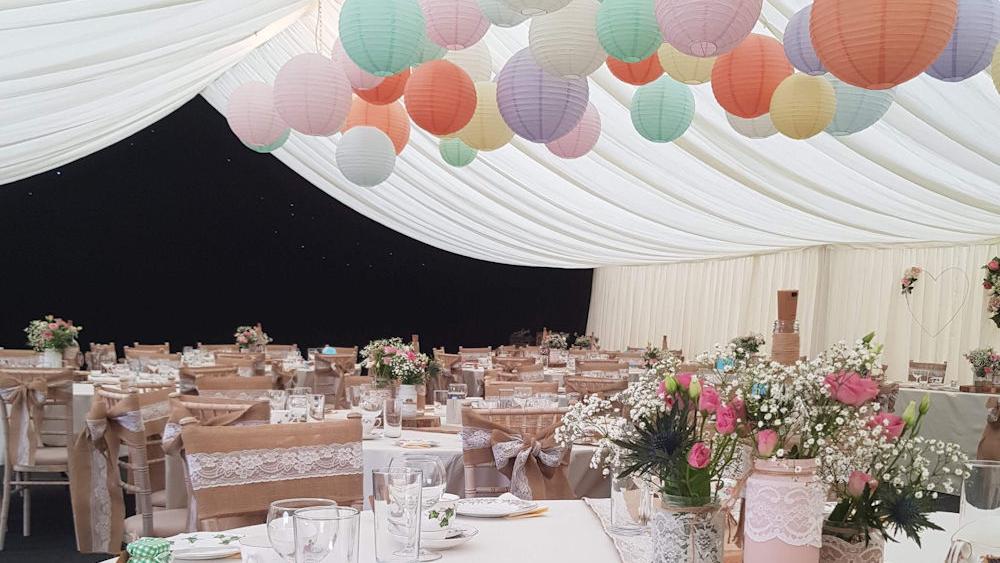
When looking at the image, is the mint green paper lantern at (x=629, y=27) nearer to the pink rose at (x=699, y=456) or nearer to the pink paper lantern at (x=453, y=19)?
the pink paper lantern at (x=453, y=19)

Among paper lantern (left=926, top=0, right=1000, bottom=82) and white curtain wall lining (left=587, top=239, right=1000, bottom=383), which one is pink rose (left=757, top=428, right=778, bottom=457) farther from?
white curtain wall lining (left=587, top=239, right=1000, bottom=383)

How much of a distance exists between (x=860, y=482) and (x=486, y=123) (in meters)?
4.01

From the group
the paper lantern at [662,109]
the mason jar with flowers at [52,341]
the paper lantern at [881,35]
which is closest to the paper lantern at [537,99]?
the paper lantern at [662,109]

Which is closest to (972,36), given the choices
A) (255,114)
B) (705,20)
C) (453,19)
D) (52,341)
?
(705,20)

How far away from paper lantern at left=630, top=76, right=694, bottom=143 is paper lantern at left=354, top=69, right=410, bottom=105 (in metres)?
1.30

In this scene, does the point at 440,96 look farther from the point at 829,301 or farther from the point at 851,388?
the point at 829,301

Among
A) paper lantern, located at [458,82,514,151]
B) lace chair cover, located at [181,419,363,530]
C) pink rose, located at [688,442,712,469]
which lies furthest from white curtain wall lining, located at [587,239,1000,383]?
pink rose, located at [688,442,712,469]

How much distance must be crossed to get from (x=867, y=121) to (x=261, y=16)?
397 centimetres

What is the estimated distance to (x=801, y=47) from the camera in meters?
4.02

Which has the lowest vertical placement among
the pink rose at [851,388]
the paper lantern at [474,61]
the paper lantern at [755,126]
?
the pink rose at [851,388]

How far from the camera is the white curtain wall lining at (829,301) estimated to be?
34.8 feet

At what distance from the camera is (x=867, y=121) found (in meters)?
4.62

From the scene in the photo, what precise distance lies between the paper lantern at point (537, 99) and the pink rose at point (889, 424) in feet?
9.93

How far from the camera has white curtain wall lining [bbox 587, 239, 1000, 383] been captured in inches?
418
